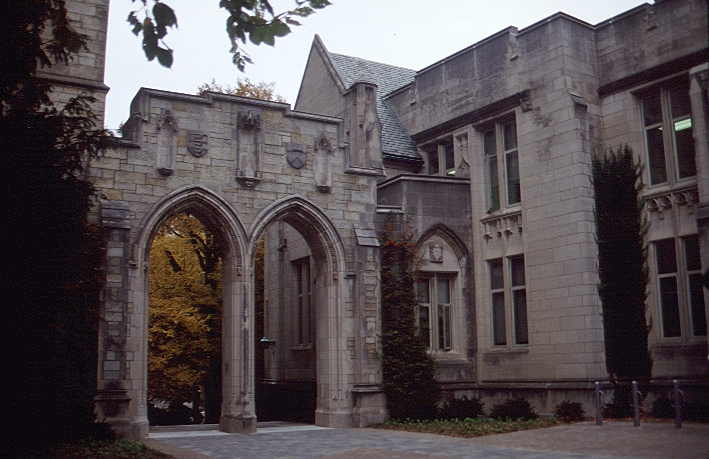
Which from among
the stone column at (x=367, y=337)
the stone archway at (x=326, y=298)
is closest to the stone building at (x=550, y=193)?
the stone column at (x=367, y=337)

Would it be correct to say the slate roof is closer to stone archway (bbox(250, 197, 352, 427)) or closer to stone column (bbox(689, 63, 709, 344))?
stone archway (bbox(250, 197, 352, 427))

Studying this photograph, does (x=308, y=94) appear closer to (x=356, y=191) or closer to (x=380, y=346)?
(x=356, y=191)

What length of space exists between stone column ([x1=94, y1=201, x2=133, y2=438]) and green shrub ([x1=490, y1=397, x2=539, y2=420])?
791cm

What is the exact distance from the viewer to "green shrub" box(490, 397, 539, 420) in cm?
1773

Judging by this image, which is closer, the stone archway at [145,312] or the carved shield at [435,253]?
the stone archway at [145,312]

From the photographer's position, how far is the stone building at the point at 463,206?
17.5m

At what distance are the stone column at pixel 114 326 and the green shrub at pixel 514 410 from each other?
7911 mm

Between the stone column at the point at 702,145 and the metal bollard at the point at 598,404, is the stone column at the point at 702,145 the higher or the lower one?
the higher one

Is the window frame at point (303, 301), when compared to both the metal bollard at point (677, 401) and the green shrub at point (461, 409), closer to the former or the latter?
the green shrub at point (461, 409)

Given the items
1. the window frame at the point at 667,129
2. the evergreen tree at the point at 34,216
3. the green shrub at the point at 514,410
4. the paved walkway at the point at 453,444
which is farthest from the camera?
the window frame at the point at 667,129

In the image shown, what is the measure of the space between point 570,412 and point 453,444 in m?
4.47

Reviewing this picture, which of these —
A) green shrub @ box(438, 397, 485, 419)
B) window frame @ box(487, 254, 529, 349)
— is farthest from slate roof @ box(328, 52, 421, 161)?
green shrub @ box(438, 397, 485, 419)

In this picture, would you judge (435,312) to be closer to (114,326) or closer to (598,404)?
(598,404)

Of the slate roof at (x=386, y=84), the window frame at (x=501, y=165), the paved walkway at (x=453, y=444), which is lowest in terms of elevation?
the paved walkway at (x=453, y=444)
